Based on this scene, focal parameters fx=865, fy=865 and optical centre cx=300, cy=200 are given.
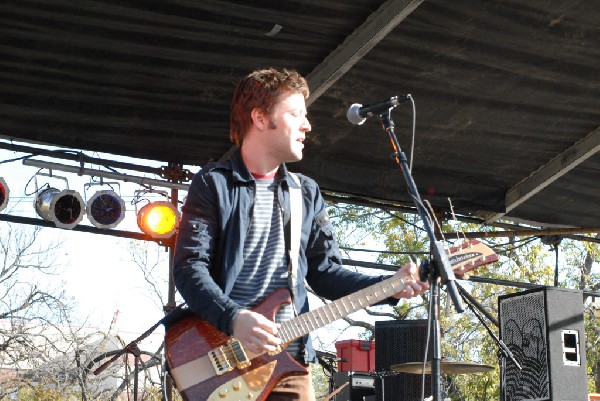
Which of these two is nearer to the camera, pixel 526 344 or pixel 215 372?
pixel 215 372

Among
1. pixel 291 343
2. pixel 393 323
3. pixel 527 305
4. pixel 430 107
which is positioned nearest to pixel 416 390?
pixel 393 323

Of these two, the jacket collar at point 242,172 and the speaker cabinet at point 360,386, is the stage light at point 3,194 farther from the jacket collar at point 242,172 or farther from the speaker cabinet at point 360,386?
the jacket collar at point 242,172

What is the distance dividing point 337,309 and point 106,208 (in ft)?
13.2

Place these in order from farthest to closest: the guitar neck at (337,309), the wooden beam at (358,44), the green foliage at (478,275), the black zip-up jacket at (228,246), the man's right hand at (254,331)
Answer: the green foliage at (478,275) → the wooden beam at (358,44) → the guitar neck at (337,309) → the black zip-up jacket at (228,246) → the man's right hand at (254,331)

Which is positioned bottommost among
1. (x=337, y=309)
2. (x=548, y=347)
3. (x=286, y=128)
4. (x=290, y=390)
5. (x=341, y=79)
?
(x=290, y=390)

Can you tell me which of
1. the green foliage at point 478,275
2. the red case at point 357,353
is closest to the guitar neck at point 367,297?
the red case at point 357,353

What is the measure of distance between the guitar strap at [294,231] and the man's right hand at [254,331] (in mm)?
312

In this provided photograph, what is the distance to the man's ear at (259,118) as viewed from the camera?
11.7 feet

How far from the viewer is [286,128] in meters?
3.55

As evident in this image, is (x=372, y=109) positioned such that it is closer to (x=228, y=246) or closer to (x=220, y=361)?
(x=228, y=246)

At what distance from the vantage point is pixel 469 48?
19.1 feet

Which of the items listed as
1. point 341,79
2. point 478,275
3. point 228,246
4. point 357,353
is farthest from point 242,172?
point 478,275

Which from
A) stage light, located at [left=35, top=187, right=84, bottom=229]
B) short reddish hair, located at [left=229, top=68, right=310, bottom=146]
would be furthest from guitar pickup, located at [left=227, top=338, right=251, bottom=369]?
stage light, located at [left=35, top=187, right=84, bottom=229]

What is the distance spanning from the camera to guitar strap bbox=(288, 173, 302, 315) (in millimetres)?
3381
